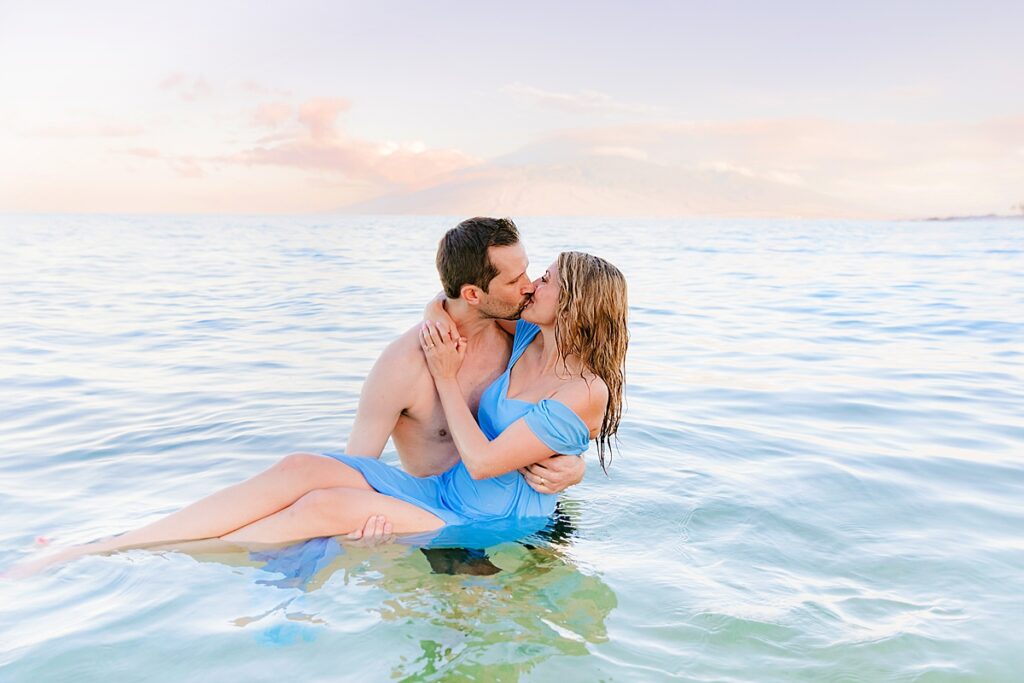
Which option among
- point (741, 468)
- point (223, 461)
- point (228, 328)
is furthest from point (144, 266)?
point (741, 468)

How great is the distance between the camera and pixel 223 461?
19.2 feet

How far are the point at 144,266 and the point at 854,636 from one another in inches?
899

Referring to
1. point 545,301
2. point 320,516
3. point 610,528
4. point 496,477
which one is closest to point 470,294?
point 545,301

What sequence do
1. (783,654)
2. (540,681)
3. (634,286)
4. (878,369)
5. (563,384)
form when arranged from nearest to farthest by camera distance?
(540,681)
(783,654)
(563,384)
(878,369)
(634,286)

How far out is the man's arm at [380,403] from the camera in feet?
13.8

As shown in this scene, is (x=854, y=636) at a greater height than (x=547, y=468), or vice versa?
(x=547, y=468)

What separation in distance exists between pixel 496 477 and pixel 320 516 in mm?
859

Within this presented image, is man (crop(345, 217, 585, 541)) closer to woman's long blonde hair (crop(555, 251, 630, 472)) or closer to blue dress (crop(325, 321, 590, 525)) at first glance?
blue dress (crop(325, 321, 590, 525))

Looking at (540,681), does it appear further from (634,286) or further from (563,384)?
(634,286)

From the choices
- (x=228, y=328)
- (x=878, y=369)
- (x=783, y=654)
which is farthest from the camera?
(x=228, y=328)

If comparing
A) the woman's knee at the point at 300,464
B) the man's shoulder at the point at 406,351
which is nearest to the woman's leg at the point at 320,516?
the woman's knee at the point at 300,464

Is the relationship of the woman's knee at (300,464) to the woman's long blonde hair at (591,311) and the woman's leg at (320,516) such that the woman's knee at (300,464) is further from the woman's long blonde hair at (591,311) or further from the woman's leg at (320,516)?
the woman's long blonde hair at (591,311)

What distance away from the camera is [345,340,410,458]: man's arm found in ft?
13.8

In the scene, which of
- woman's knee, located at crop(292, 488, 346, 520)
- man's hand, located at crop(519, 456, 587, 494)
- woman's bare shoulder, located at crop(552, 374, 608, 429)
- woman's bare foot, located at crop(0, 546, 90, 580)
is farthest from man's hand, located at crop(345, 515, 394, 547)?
woman's bare foot, located at crop(0, 546, 90, 580)
